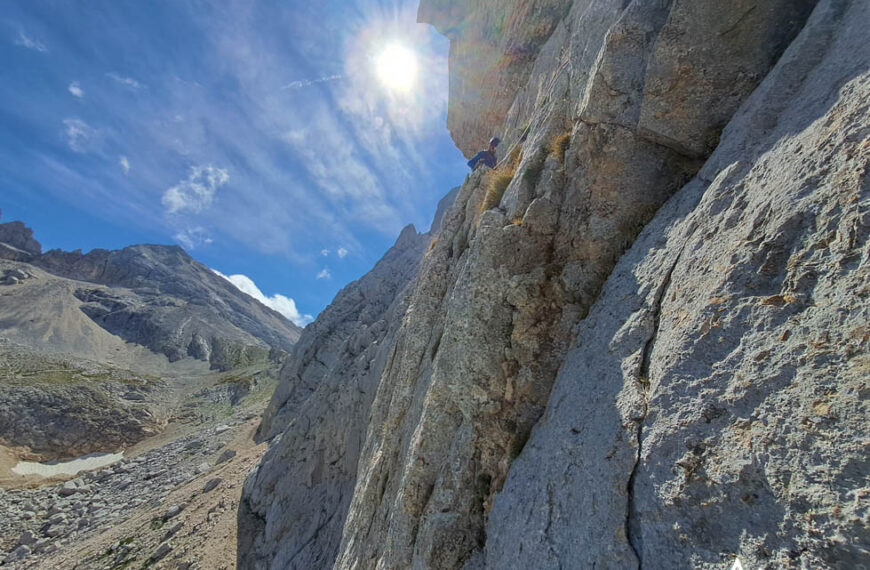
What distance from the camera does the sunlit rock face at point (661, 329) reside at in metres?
3.89

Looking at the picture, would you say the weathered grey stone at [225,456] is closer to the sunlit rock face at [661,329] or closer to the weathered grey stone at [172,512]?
the weathered grey stone at [172,512]

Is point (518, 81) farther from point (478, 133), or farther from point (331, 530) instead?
point (331, 530)

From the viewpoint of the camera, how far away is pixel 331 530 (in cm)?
2130

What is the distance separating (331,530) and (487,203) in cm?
2084

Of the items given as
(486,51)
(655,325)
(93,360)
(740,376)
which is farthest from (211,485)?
(93,360)

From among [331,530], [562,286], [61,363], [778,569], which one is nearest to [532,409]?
[562,286]

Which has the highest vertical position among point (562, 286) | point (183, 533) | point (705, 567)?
point (562, 286)

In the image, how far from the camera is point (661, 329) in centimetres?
597

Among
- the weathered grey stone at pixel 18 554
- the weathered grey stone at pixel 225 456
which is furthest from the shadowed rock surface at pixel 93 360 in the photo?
the weathered grey stone at pixel 225 456

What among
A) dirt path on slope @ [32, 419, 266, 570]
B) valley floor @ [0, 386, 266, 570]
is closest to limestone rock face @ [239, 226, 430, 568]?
dirt path on slope @ [32, 419, 266, 570]

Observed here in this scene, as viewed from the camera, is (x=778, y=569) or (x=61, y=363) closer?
(x=778, y=569)

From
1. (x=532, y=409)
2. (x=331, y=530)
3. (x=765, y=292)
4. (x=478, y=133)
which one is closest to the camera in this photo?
(x=765, y=292)

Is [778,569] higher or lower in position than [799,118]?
lower

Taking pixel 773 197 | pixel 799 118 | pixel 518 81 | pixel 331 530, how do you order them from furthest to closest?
pixel 518 81, pixel 331 530, pixel 799 118, pixel 773 197
